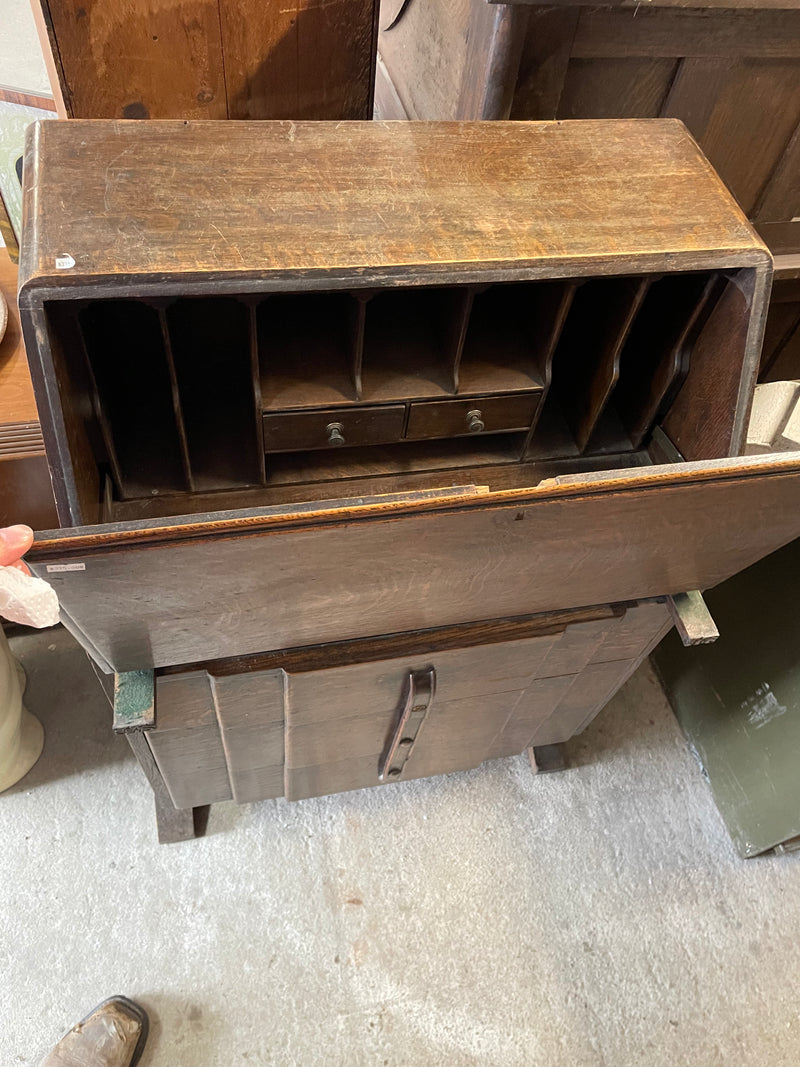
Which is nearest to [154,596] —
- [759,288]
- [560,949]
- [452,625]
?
[452,625]

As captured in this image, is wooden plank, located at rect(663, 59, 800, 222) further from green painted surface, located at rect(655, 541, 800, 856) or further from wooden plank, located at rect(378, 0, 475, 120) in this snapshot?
green painted surface, located at rect(655, 541, 800, 856)

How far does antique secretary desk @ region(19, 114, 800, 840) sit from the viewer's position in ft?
2.48

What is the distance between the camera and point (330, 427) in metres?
1.02

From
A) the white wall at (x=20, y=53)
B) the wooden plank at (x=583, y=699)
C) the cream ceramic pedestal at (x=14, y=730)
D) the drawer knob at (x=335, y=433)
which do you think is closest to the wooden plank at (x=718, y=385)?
the wooden plank at (x=583, y=699)

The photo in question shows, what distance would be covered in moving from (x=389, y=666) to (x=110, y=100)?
3.02ft

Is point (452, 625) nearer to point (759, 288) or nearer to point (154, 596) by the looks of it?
point (154, 596)

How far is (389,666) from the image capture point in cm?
104

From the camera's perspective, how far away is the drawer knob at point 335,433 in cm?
102

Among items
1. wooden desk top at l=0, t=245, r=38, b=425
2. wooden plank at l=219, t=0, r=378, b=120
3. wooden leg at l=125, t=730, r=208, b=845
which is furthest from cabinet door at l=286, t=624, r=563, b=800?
wooden plank at l=219, t=0, r=378, b=120

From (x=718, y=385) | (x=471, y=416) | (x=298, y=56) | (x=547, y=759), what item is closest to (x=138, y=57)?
(x=298, y=56)

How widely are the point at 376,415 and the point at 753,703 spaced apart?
1.06 m

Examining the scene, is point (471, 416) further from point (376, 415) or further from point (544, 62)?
point (544, 62)

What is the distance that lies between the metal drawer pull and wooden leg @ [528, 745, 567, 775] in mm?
349

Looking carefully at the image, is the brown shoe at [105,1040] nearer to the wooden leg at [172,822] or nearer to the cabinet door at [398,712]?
the wooden leg at [172,822]
